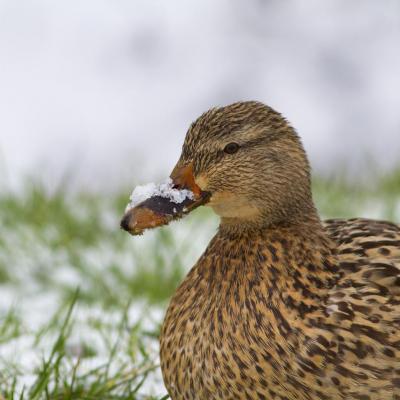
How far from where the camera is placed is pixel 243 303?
2646mm

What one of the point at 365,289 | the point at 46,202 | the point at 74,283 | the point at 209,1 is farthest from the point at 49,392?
the point at 209,1

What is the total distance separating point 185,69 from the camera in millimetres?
9766

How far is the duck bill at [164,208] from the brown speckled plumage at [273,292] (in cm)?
3

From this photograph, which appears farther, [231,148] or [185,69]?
[185,69]

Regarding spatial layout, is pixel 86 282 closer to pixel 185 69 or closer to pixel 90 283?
pixel 90 283

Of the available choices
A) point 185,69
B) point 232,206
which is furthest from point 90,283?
point 185,69

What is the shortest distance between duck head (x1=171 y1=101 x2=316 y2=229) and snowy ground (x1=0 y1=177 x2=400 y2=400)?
63 centimetres

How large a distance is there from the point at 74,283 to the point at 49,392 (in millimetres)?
1661

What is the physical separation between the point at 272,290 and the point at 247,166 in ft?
1.10

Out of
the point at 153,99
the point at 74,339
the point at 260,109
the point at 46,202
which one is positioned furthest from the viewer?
the point at 153,99

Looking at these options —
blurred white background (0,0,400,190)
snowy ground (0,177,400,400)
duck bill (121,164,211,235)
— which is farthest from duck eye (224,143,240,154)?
blurred white background (0,0,400,190)

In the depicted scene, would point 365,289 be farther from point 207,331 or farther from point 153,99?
point 153,99

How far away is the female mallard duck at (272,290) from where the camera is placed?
2.49 m

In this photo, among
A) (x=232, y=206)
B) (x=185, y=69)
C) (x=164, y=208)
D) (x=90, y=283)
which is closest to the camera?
(x=164, y=208)
